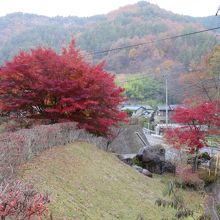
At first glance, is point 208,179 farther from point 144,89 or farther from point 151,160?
point 144,89

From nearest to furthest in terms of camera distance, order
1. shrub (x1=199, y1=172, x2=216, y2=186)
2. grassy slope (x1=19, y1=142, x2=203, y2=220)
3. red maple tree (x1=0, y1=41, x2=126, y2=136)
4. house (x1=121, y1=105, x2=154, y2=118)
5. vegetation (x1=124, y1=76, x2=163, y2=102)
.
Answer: grassy slope (x1=19, y1=142, x2=203, y2=220)
red maple tree (x1=0, y1=41, x2=126, y2=136)
shrub (x1=199, y1=172, x2=216, y2=186)
vegetation (x1=124, y1=76, x2=163, y2=102)
house (x1=121, y1=105, x2=154, y2=118)

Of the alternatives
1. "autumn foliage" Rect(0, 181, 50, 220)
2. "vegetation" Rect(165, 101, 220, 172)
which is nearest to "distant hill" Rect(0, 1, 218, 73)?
"vegetation" Rect(165, 101, 220, 172)

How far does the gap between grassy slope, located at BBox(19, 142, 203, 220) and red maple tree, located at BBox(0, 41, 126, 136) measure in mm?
1489

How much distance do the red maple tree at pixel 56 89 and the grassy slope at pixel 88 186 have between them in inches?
58.6

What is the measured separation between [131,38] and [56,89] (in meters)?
63.6

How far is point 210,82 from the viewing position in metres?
38.6

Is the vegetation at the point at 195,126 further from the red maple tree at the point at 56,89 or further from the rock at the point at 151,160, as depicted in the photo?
the red maple tree at the point at 56,89

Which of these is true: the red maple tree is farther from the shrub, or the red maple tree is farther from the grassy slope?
the shrub

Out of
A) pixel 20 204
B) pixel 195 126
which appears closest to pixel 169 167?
pixel 195 126

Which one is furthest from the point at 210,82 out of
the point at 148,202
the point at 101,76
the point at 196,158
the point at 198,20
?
the point at 198,20

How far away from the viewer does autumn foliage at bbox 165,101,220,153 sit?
1698 centimetres

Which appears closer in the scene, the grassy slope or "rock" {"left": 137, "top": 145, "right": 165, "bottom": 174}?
the grassy slope

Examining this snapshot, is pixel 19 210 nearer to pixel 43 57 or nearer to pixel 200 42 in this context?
pixel 43 57

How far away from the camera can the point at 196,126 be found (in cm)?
1753
